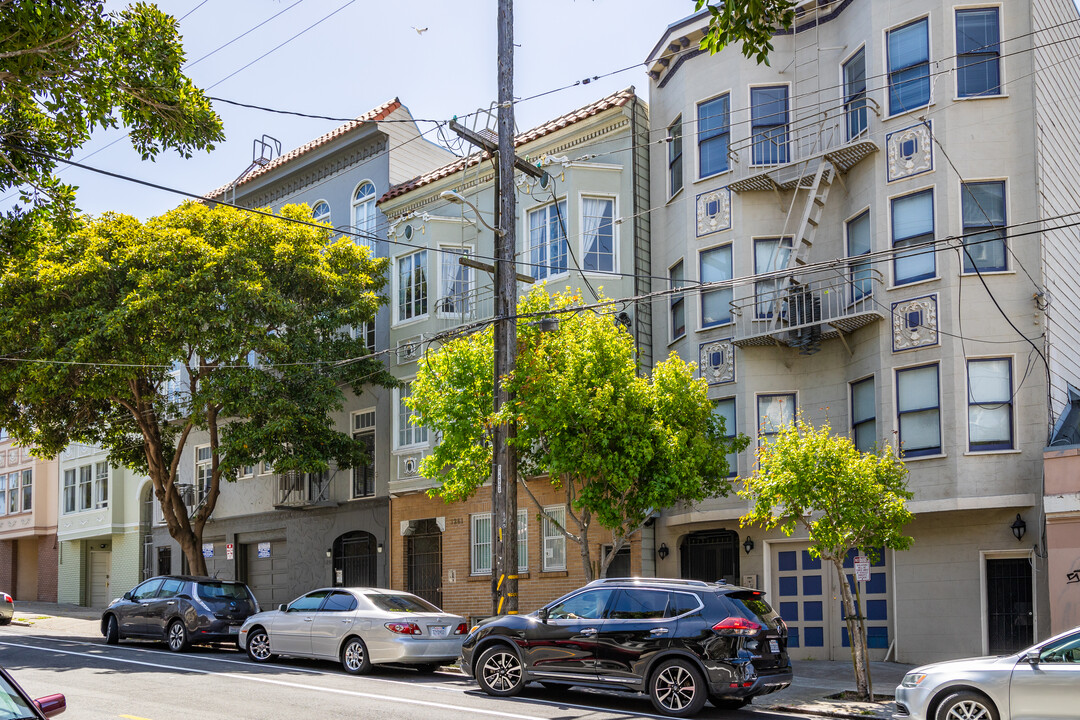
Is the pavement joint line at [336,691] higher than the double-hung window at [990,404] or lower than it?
lower

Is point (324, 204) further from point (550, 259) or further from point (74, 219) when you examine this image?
point (74, 219)

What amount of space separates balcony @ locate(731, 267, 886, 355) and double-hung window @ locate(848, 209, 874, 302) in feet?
0.06

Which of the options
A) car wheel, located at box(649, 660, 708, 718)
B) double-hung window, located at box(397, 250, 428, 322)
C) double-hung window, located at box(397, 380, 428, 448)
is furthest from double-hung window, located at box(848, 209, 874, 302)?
double-hung window, located at box(397, 380, 428, 448)

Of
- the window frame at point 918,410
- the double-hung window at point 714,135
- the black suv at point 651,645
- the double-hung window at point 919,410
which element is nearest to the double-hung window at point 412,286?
the double-hung window at point 714,135

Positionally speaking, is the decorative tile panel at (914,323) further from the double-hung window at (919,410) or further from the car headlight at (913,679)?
the car headlight at (913,679)

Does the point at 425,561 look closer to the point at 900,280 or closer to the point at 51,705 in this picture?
the point at 900,280

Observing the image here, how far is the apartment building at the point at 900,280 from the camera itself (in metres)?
18.8

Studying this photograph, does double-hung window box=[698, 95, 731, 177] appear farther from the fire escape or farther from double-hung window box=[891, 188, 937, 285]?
double-hung window box=[891, 188, 937, 285]

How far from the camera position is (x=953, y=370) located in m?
19.0

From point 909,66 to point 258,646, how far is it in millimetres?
15815

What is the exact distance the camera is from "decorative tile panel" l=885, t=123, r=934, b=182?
19.8 meters

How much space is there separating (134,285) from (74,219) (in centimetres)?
1263

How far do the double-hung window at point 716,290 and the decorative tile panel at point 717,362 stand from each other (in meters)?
0.46

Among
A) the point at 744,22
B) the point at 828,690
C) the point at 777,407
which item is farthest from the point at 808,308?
the point at 744,22
